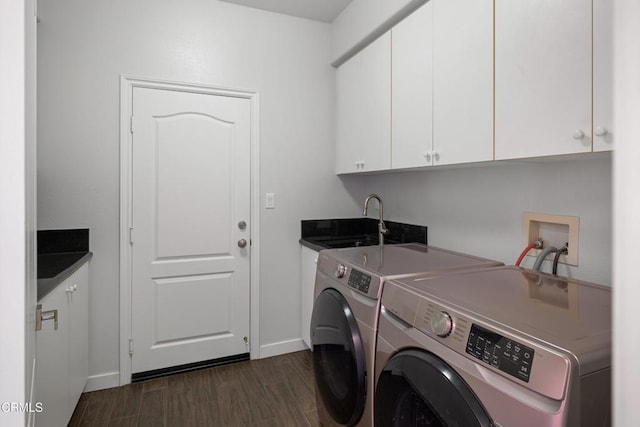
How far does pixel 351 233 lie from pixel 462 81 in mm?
1629

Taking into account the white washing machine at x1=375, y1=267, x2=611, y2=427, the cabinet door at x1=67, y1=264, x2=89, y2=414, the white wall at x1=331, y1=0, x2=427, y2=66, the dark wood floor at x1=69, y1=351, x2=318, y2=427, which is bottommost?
the dark wood floor at x1=69, y1=351, x2=318, y2=427

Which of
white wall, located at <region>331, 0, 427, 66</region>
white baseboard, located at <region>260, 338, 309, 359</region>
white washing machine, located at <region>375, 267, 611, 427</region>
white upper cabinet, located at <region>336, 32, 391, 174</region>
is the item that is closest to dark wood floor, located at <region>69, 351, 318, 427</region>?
white baseboard, located at <region>260, 338, 309, 359</region>

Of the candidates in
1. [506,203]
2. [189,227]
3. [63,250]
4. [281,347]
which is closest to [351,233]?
[281,347]

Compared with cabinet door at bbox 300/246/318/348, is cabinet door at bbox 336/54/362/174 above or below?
above

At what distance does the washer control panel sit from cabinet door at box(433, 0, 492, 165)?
80 centimetres

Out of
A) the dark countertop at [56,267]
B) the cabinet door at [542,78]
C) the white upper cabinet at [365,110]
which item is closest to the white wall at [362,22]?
the white upper cabinet at [365,110]

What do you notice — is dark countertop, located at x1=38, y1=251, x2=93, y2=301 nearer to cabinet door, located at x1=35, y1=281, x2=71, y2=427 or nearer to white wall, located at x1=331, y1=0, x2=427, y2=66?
cabinet door, located at x1=35, y1=281, x2=71, y2=427

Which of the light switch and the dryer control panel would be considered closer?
the dryer control panel

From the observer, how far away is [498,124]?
132 cm

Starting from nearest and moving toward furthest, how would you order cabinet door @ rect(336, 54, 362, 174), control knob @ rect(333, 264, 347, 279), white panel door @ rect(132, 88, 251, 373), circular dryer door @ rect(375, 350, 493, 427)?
circular dryer door @ rect(375, 350, 493, 427)
control knob @ rect(333, 264, 347, 279)
white panel door @ rect(132, 88, 251, 373)
cabinet door @ rect(336, 54, 362, 174)

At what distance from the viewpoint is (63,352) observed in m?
1.54

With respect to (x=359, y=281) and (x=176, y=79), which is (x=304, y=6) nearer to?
(x=176, y=79)

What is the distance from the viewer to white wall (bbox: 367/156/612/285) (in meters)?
1.30

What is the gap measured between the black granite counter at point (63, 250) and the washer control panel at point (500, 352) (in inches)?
68.1
